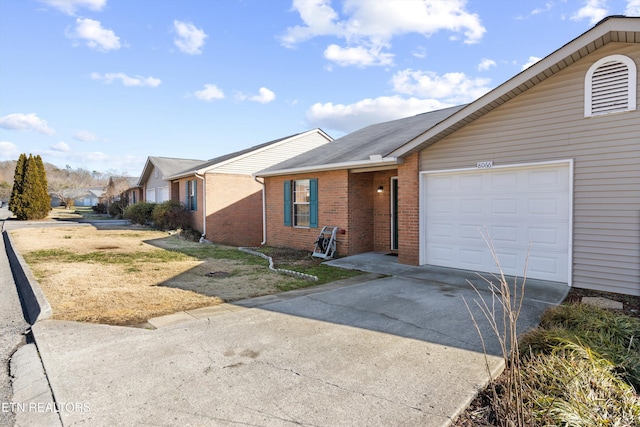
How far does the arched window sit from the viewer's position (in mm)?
5953

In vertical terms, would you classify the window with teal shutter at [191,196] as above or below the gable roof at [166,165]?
below

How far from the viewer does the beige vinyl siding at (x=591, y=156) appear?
599cm

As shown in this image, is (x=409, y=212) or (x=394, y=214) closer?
(x=409, y=212)

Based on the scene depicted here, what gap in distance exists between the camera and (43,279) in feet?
23.7

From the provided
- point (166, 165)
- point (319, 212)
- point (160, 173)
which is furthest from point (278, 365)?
point (160, 173)

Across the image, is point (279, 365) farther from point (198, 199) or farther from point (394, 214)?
point (198, 199)

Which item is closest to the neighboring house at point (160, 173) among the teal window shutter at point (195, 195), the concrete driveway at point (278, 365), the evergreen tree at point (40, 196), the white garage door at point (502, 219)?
the teal window shutter at point (195, 195)

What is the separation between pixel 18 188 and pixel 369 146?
27.3 meters

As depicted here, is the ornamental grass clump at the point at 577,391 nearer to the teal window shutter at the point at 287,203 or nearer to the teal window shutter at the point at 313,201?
the teal window shutter at the point at 313,201

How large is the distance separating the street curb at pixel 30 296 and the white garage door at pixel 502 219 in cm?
766

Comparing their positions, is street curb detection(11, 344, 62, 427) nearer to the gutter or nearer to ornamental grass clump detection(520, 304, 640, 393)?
ornamental grass clump detection(520, 304, 640, 393)

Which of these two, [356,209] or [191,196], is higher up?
[191,196]

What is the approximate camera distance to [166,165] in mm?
23328

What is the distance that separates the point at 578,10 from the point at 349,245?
7509mm
